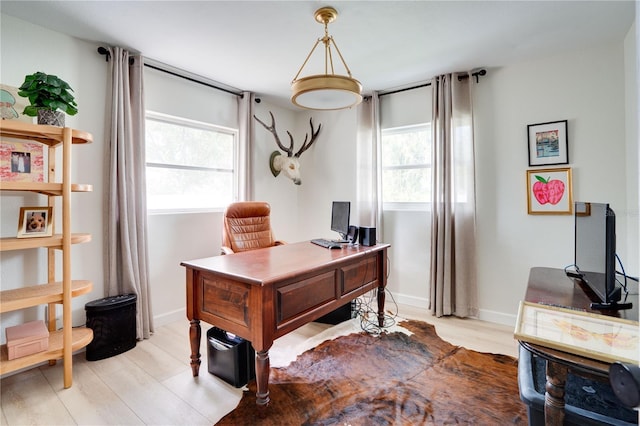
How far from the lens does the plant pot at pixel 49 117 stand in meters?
2.00

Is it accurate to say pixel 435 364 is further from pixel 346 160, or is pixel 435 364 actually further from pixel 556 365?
pixel 346 160

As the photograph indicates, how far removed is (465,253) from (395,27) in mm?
2173

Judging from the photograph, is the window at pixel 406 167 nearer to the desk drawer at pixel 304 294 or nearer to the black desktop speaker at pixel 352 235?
the black desktop speaker at pixel 352 235

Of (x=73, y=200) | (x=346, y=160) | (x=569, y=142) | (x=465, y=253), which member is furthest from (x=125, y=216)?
(x=569, y=142)

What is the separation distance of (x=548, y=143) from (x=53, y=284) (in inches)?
165

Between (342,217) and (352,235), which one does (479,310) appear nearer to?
(352,235)

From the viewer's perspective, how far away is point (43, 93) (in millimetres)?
1974

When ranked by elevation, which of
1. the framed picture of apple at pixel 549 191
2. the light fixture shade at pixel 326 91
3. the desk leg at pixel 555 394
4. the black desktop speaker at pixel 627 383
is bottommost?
the desk leg at pixel 555 394

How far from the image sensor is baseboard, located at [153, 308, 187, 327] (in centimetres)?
301

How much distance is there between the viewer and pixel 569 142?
2.75 m

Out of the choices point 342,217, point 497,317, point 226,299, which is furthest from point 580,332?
point 497,317

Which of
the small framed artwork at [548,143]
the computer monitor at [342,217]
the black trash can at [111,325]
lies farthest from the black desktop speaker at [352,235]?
the black trash can at [111,325]

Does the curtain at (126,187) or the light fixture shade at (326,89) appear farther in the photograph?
the curtain at (126,187)

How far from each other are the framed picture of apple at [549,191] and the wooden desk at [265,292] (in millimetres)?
1738
